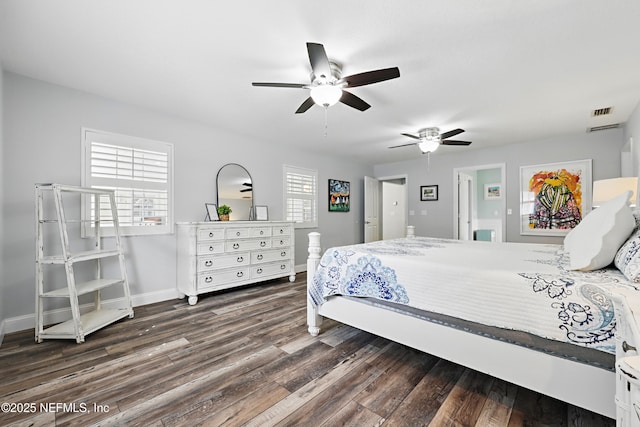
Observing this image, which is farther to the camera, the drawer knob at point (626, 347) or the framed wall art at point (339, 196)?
the framed wall art at point (339, 196)

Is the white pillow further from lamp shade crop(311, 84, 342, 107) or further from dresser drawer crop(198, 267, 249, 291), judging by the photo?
dresser drawer crop(198, 267, 249, 291)

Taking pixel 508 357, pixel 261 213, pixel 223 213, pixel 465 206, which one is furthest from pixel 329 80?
pixel 465 206

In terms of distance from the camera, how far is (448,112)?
10.7ft

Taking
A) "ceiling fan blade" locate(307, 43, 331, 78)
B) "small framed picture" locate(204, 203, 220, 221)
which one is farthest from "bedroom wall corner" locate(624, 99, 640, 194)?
"small framed picture" locate(204, 203, 220, 221)

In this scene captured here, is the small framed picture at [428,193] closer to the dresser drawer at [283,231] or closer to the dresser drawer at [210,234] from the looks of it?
the dresser drawer at [283,231]

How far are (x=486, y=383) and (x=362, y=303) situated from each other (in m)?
0.92

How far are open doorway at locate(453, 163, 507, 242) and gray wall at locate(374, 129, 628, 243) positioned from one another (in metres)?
0.18

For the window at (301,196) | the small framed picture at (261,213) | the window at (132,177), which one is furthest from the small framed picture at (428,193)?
the window at (132,177)

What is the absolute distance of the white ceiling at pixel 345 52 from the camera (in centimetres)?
167

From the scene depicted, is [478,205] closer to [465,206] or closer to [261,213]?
[465,206]

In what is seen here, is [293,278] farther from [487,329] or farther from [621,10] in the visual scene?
[621,10]

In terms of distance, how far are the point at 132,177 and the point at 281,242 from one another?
2.06 metres

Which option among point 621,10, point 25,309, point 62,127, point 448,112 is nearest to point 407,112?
point 448,112

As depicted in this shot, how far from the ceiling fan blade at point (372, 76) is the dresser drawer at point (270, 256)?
2580 mm
